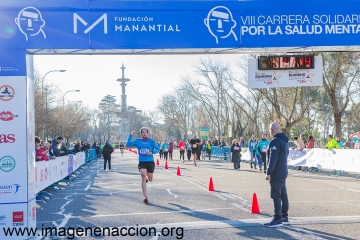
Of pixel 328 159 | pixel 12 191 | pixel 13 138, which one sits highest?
pixel 13 138

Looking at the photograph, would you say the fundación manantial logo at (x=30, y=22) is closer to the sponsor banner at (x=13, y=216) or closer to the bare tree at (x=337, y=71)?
the sponsor banner at (x=13, y=216)

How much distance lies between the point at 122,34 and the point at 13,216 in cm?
385

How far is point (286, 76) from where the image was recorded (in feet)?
35.0

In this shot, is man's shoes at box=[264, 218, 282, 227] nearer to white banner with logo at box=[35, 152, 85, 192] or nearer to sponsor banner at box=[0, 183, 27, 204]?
sponsor banner at box=[0, 183, 27, 204]

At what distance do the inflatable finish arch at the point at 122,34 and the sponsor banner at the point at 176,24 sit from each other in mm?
18

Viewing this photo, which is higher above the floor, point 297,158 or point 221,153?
point 297,158

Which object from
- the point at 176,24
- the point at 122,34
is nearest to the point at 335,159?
the point at 176,24

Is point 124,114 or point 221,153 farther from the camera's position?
point 124,114

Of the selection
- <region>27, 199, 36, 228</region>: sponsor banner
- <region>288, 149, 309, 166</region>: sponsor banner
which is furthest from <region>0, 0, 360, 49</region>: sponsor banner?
<region>288, 149, 309, 166</region>: sponsor banner

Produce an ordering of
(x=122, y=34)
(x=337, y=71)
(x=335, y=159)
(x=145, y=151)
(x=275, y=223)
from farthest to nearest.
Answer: (x=337, y=71) → (x=335, y=159) → (x=145, y=151) → (x=122, y=34) → (x=275, y=223)

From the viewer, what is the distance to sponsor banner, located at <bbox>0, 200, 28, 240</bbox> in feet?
27.2

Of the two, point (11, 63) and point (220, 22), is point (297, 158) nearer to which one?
point (220, 22)

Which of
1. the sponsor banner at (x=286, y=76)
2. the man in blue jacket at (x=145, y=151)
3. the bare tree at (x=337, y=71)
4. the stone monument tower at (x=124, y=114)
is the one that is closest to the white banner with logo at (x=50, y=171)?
the man in blue jacket at (x=145, y=151)

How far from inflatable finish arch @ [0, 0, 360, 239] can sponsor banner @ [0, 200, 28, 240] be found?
0.02m
